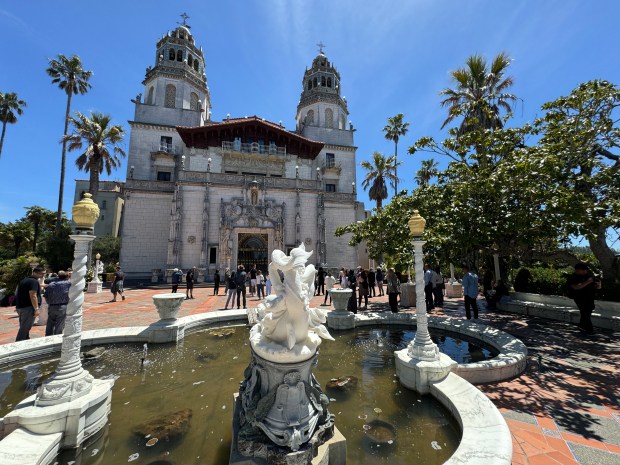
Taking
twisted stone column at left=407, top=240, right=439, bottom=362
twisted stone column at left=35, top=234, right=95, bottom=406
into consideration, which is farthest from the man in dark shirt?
twisted stone column at left=407, top=240, right=439, bottom=362

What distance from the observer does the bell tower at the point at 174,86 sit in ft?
94.5

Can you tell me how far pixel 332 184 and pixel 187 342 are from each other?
2824 cm

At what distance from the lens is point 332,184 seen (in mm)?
32906

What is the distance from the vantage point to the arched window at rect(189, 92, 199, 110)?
3062cm

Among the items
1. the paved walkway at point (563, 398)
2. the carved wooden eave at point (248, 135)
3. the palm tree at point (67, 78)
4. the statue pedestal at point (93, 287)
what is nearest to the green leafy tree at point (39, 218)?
the palm tree at point (67, 78)

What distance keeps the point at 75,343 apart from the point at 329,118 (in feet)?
116

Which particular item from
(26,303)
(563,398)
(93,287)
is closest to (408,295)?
(563,398)

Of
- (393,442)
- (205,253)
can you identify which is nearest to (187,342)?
(393,442)

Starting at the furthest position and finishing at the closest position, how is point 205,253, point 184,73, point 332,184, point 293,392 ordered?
point 332,184, point 184,73, point 205,253, point 293,392

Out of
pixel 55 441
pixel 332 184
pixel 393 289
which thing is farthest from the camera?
pixel 332 184

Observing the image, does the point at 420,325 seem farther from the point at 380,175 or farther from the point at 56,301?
the point at 380,175

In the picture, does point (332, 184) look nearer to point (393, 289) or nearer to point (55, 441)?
point (393, 289)

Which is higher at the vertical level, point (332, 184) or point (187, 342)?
point (332, 184)

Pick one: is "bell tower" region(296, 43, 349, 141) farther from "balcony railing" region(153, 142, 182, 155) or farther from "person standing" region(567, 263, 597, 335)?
"person standing" region(567, 263, 597, 335)
